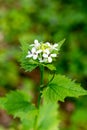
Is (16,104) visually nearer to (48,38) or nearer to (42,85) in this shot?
(42,85)

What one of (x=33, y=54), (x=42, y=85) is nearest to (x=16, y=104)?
(x=42, y=85)

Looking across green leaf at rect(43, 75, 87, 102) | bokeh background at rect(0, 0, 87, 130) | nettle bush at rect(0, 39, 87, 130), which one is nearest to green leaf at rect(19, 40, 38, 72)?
nettle bush at rect(0, 39, 87, 130)

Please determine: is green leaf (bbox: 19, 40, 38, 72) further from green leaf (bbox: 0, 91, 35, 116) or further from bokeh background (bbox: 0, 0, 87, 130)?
bokeh background (bbox: 0, 0, 87, 130)

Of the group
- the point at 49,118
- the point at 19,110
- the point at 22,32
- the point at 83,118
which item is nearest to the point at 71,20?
the point at 22,32

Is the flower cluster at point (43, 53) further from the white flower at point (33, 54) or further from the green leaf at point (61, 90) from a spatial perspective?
the green leaf at point (61, 90)

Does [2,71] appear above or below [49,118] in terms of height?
above

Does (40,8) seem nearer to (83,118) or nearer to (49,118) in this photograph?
(83,118)
